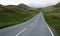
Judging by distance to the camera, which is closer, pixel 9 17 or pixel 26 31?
pixel 26 31

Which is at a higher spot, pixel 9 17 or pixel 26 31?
pixel 26 31

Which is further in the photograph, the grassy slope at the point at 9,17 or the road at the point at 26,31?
the grassy slope at the point at 9,17

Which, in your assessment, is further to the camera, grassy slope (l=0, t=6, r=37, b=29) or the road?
grassy slope (l=0, t=6, r=37, b=29)

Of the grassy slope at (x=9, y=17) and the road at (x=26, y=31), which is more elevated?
the road at (x=26, y=31)

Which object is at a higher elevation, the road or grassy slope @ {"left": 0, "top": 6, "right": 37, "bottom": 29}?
the road
